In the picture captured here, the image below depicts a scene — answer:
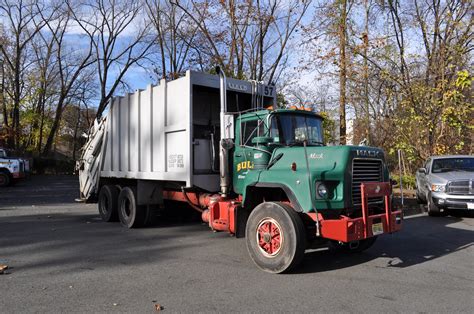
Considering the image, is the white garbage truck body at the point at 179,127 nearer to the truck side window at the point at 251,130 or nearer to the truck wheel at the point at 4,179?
the truck side window at the point at 251,130

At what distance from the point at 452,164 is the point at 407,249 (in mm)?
6156

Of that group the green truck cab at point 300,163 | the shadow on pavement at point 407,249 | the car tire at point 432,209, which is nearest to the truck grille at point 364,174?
the green truck cab at point 300,163

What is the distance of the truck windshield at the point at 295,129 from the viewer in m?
6.83

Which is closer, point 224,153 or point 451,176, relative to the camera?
point 224,153

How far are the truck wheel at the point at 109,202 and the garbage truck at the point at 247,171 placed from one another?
0.09ft

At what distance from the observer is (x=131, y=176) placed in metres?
9.86

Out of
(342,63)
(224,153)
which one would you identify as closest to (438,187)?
(342,63)

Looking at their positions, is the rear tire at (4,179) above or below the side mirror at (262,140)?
below

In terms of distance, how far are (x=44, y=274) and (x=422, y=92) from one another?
43.9ft

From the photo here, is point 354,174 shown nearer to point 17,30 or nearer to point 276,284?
A: point 276,284

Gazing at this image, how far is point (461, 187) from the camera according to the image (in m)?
11.0

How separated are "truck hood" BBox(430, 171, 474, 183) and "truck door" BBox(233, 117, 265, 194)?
6.97m

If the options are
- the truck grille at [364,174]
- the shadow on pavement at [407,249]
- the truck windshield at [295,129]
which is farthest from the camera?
the truck windshield at [295,129]

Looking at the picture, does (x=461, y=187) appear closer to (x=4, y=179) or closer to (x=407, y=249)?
(x=407, y=249)
